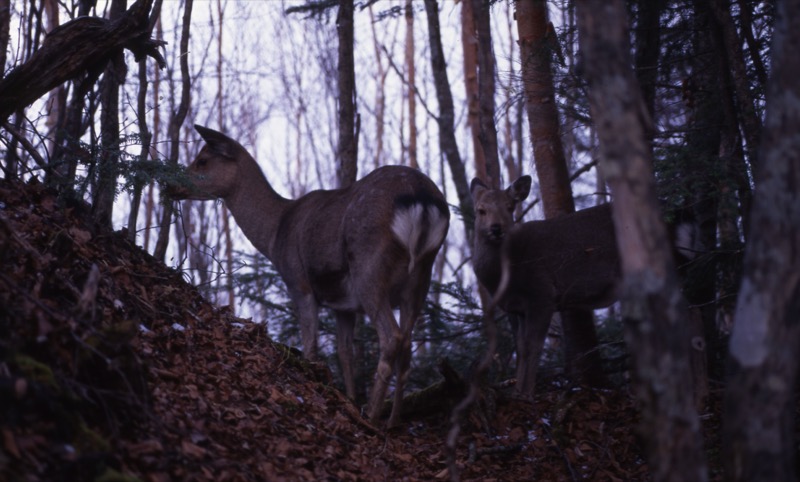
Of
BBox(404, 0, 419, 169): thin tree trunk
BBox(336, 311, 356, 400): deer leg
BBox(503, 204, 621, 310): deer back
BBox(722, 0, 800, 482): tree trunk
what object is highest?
BBox(404, 0, 419, 169): thin tree trunk

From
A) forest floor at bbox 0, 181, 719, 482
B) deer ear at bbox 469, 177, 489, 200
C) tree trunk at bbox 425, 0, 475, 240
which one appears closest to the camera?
forest floor at bbox 0, 181, 719, 482

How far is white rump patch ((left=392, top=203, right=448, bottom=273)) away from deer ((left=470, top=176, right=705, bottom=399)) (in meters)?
1.46

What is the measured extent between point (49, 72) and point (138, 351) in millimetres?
2926

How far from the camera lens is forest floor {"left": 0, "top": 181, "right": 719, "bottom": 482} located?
417 cm

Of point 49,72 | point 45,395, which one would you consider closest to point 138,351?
point 45,395

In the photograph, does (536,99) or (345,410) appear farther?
(536,99)

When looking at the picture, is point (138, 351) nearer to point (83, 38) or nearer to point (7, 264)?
point (7, 264)

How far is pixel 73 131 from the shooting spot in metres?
8.97

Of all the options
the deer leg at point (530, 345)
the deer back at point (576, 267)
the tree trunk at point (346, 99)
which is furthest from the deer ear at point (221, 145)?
the deer leg at point (530, 345)

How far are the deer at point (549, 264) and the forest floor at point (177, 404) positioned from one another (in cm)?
87

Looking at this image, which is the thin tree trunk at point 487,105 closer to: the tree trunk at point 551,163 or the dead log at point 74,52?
the tree trunk at point 551,163

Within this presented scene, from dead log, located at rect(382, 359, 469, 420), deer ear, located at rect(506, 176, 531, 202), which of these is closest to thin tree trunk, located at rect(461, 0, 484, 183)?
deer ear, located at rect(506, 176, 531, 202)

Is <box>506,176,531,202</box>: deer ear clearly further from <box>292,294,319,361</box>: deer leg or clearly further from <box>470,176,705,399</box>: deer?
<box>292,294,319,361</box>: deer leg

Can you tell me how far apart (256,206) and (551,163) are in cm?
331
